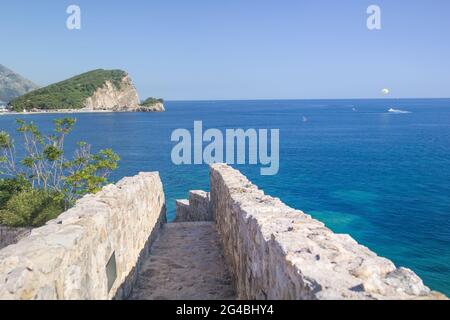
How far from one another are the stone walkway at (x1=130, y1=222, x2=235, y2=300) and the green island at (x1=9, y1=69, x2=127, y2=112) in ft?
461

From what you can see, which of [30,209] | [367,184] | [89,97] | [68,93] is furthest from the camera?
[89,97]

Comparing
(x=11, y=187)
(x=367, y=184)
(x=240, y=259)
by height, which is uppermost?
(x=240, y=259)

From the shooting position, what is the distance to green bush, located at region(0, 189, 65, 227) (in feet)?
47.7

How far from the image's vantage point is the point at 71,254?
3703 mm

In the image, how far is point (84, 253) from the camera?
409 centimetres

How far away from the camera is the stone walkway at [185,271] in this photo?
20.7 feet

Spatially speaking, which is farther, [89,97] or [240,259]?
[89,97]

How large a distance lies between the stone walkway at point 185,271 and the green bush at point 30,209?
7271 mm

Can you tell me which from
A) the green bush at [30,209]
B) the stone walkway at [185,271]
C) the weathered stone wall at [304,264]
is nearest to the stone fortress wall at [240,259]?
the weathered stone wall at [304,264]

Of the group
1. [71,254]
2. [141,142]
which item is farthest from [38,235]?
→ [141,142]

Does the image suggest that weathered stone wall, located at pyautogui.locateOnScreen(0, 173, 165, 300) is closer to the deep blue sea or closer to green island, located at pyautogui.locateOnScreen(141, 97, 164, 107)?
the deep blue sea

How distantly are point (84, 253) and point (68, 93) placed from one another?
161166mm

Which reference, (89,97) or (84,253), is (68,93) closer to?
(89,97)

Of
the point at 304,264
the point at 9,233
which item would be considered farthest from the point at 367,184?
the point at 304,264
